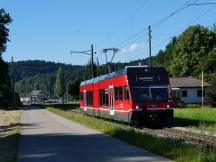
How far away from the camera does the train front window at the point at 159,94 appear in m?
28.7

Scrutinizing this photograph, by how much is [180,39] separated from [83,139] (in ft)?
293

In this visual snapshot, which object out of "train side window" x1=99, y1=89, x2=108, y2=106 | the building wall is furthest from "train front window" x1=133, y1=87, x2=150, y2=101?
the building wall

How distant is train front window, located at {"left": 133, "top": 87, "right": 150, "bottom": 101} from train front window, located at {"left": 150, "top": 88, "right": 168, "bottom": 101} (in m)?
0.26

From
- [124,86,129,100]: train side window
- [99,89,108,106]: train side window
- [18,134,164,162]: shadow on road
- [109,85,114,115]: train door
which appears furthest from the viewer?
[99,89,108,106]: train side window

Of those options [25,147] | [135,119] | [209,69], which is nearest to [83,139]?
[25,147]

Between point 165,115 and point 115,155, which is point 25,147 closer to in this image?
point 115,155

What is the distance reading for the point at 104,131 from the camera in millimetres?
23750

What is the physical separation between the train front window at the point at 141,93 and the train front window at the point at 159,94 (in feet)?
0.86

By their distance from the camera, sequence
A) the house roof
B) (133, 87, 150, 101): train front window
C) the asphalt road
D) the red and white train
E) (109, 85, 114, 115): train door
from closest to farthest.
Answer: the asphalt road
the red and white train
(133, 87, 150, 101): train front window
(109, 85, 114, 115): train door
the house roof

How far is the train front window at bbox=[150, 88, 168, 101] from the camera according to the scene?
28.7 metres

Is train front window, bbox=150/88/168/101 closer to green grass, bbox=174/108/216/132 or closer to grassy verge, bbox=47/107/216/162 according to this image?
green grass, bbox=174/108/216/132

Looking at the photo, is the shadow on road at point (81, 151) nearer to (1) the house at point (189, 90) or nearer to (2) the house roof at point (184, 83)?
(2) the house roof at point (184, 83)

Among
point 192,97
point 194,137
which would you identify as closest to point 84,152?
point 194,137

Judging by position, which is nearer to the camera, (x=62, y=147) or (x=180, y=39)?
(x=62, y=147)
